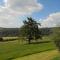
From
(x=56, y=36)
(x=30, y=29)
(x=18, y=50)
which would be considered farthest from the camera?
(x=30, y=29)

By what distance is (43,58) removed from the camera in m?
33.2

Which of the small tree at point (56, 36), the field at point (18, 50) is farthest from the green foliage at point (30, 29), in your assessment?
the small tree at point (56, 36)

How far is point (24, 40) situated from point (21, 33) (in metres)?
4.38

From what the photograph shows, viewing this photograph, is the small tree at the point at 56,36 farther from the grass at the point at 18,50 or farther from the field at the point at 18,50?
the grass at the point at 18,50

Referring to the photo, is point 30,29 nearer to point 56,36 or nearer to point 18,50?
point 18,50

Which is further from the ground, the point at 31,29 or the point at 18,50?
the point at 31,29

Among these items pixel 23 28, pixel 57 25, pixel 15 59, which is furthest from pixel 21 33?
pixel 15 59

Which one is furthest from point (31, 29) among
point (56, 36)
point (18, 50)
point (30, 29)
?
point (56, 36)

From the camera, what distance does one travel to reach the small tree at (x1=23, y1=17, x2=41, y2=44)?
79.0 m

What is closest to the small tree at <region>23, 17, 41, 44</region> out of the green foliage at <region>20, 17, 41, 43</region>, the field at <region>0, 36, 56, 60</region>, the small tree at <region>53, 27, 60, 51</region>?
the green foliage at <region>20, 17, 41, 43</region>

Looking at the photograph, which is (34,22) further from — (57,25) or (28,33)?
(57,25)

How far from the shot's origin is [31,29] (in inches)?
3177

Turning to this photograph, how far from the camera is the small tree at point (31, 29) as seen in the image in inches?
3110

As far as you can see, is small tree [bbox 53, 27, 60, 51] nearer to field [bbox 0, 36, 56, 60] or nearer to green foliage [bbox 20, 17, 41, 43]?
field [bbox 0, 36, 56, 60]
